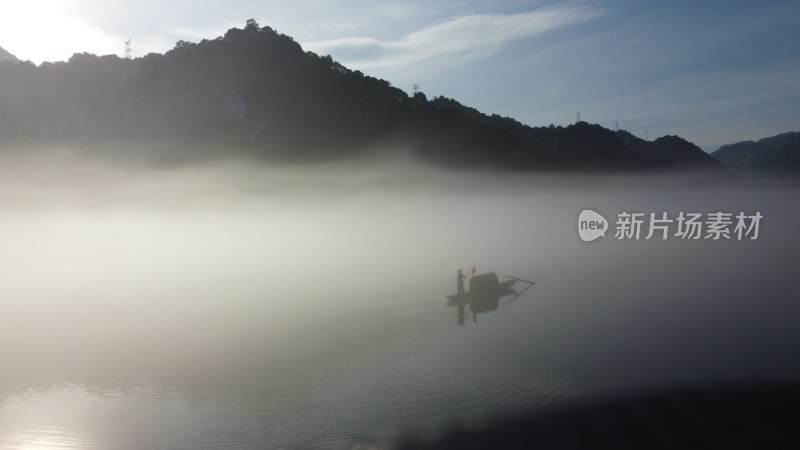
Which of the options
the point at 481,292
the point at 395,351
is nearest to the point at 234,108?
the point at 481,292

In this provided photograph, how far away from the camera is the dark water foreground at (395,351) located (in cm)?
1299

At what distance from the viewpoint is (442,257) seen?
1695 inches

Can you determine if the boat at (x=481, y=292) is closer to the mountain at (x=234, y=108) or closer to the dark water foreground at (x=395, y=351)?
the dark water foreground at (x=395, y=351)

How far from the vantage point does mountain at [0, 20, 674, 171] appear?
3356 inches

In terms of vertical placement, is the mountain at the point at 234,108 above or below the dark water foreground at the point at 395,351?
above

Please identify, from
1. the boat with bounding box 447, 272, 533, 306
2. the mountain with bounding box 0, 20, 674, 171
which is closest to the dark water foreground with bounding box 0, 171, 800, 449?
the boat with bounding box 447, 272, 533, 306

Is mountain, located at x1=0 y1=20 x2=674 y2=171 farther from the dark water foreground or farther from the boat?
the boat

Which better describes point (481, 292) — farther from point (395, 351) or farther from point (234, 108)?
point (234, 108)

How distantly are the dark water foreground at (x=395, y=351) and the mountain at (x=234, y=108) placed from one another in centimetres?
4476

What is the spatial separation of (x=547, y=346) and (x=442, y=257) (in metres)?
24.3

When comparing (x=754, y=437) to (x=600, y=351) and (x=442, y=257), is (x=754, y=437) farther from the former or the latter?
(x=442, y=257)

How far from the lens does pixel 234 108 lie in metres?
94.1

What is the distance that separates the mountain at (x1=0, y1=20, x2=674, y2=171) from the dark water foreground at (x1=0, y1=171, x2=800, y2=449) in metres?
44.8

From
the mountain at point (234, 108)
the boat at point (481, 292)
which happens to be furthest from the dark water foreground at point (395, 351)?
the mountain at point (234, 108)
